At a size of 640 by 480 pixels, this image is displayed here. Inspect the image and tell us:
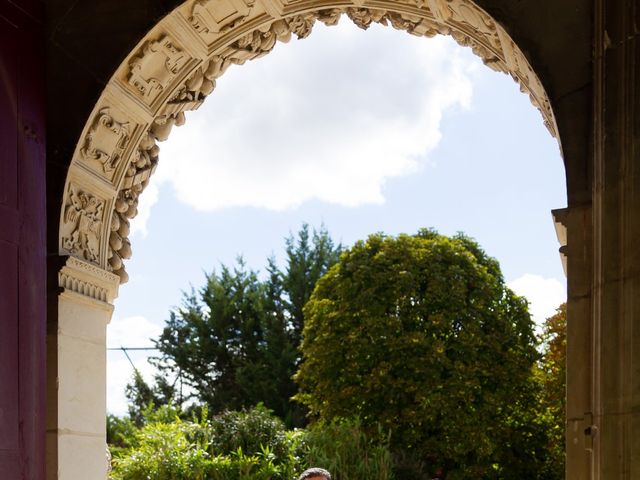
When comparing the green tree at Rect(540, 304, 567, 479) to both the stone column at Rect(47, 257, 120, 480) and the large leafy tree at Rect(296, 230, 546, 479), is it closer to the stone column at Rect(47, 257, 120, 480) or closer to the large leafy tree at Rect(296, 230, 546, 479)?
the large leafy tree at Rect(296, 230, 546, 479)

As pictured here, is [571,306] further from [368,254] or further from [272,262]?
[272,262]

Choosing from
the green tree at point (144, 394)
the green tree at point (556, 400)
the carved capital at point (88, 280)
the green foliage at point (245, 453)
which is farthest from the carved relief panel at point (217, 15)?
the green tree at point (144, 394)

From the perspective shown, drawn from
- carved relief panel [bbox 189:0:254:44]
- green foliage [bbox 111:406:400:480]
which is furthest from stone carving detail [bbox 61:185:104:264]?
green foliage [bbox 111:406:400:480]

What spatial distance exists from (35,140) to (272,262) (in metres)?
27.6

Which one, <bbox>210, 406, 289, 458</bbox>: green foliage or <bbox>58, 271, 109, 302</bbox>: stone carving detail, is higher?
<bbox>58, 271, 109, 302</bbox>: stone carving detail

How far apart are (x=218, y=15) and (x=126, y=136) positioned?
867mm

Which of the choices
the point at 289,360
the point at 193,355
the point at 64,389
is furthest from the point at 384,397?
the point at 64,389

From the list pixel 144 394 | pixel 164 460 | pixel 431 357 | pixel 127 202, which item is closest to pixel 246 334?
pixel 144 394

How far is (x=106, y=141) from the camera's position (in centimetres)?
619

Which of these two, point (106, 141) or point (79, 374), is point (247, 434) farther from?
point (106, 141)

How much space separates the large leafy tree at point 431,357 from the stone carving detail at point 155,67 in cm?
1708

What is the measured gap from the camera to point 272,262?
33.3 m

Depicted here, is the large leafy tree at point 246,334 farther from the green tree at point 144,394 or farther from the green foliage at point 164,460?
the green foliage at point 164,460

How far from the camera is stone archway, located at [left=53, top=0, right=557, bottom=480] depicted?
585cm
